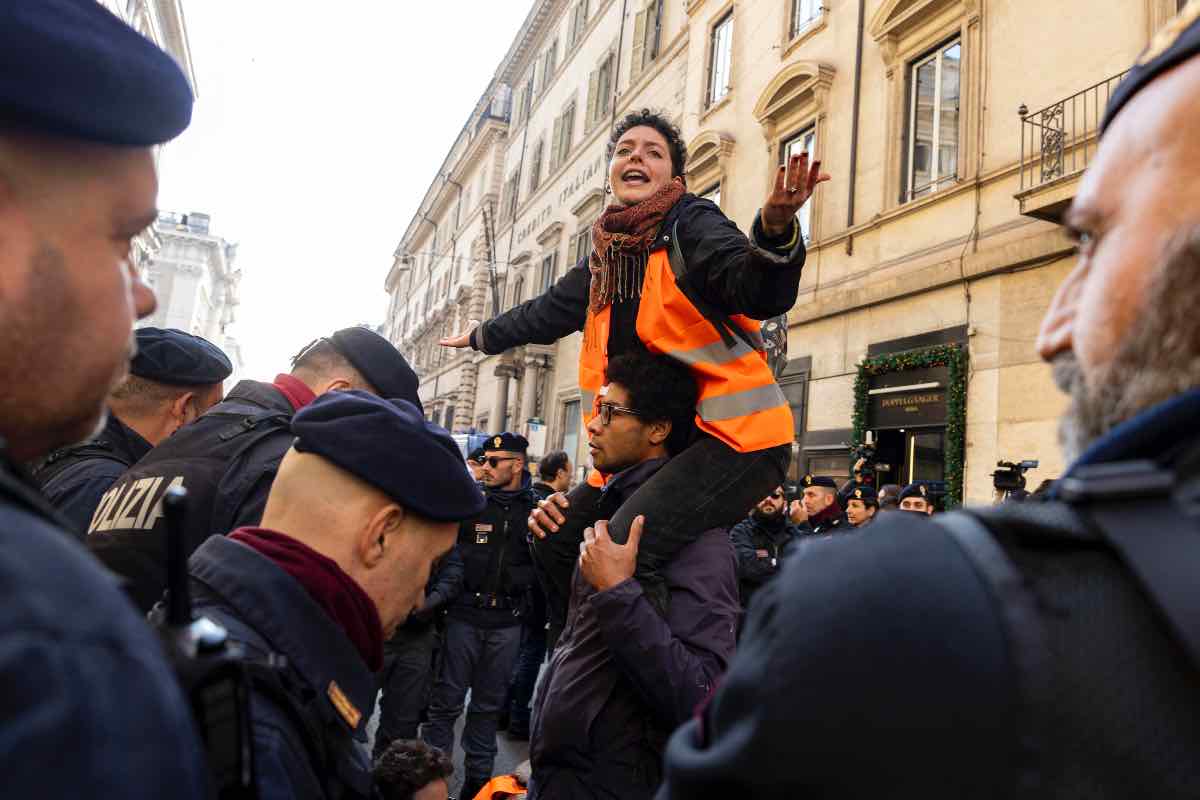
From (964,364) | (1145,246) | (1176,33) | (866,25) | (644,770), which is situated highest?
(866,25)

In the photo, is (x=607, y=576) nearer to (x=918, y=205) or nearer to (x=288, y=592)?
(x=288, y=592)

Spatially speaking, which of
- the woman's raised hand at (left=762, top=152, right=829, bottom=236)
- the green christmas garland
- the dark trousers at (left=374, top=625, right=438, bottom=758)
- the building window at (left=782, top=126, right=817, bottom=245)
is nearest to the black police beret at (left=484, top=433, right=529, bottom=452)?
the dark trousers at (left=374, top=625, right=438, bottom=758)

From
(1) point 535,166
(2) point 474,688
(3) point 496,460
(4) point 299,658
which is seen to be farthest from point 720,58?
(4) point 299,658

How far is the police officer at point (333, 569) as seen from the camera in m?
1.32

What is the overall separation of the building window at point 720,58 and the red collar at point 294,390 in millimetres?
15540

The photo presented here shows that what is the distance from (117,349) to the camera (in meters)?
0.92

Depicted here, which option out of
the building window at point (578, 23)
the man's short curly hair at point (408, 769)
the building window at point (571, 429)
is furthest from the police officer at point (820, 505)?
the building window at point (578, 23)

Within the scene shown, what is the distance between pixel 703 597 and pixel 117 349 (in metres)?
1.84

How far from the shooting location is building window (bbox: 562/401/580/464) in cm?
2202

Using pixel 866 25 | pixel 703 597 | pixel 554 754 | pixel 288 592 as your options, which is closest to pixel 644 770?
pixel 554 754

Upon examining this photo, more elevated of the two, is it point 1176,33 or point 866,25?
point 866,25

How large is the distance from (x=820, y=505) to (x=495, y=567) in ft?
12.1

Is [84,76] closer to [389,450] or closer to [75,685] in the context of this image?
[75,685]

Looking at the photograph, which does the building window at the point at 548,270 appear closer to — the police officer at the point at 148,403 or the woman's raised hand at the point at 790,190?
the police officer at the point at 148,403
